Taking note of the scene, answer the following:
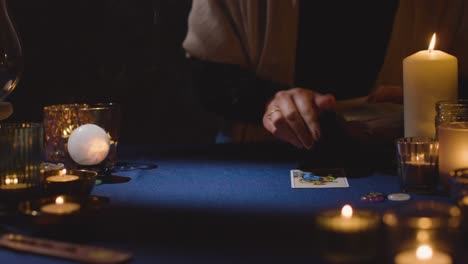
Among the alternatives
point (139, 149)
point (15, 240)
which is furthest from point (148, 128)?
point (15, 240)

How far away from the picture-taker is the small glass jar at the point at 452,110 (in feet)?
4.30

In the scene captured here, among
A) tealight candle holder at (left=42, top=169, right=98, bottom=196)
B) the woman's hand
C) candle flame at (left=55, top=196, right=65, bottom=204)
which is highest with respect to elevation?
the woman's hand

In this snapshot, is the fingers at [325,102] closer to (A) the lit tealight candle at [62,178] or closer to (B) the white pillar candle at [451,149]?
(B) the white pillar candle at [451,149]

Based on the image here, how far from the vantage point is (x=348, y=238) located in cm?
78

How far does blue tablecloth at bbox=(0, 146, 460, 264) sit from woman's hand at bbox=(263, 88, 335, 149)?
64 millimetres

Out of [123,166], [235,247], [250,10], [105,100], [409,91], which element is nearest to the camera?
[235,247]

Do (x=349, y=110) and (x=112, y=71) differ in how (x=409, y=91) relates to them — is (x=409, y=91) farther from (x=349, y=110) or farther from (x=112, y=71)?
(x=112, y=71)

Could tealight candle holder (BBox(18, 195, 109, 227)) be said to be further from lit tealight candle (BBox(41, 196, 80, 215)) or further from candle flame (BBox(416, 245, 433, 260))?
candle flame (BBox(416, 245, 433, 260))

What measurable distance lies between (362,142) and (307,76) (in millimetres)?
585

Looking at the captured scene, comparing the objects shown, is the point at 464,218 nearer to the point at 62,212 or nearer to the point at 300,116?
the point at 62,212

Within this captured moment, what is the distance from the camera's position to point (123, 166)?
1552 mm

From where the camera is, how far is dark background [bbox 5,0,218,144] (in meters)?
2.52

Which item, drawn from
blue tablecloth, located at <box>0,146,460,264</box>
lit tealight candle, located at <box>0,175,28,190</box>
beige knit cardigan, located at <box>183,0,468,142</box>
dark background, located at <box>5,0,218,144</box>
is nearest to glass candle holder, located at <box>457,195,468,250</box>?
blue tablecloth, located at <box>0,146,460,264</box>

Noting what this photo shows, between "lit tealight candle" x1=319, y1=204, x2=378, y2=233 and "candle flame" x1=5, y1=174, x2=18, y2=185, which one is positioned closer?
"lit tealight candle" x1=319, y1=204, x2=378, y2=233
